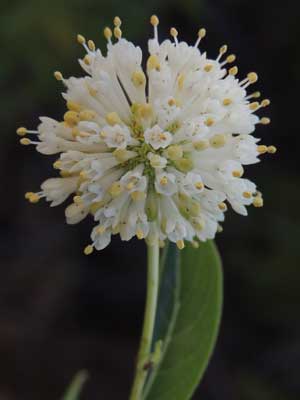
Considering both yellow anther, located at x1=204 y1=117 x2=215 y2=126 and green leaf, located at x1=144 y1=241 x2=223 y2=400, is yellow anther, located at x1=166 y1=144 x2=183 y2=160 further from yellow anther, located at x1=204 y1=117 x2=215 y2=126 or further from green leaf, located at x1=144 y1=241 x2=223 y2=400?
green leaf, located at x1=144 y1=241 x2=223 y2=400

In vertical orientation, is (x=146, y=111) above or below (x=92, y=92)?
below

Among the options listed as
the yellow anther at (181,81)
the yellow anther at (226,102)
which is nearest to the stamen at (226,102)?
the yellow anther at (226,102)

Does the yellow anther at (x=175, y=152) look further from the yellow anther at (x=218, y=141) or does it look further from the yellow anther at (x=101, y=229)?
the yellow anther at (x=101, y=229)

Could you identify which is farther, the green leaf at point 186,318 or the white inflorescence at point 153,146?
the green leaf at point 186,318

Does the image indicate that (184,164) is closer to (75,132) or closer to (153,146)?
(153,146)

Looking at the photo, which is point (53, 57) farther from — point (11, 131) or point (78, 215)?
point (78, 215)

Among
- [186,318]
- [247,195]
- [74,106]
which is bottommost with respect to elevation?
[186,318]

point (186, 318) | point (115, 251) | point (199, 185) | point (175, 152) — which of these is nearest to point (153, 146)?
point (175, 152)
